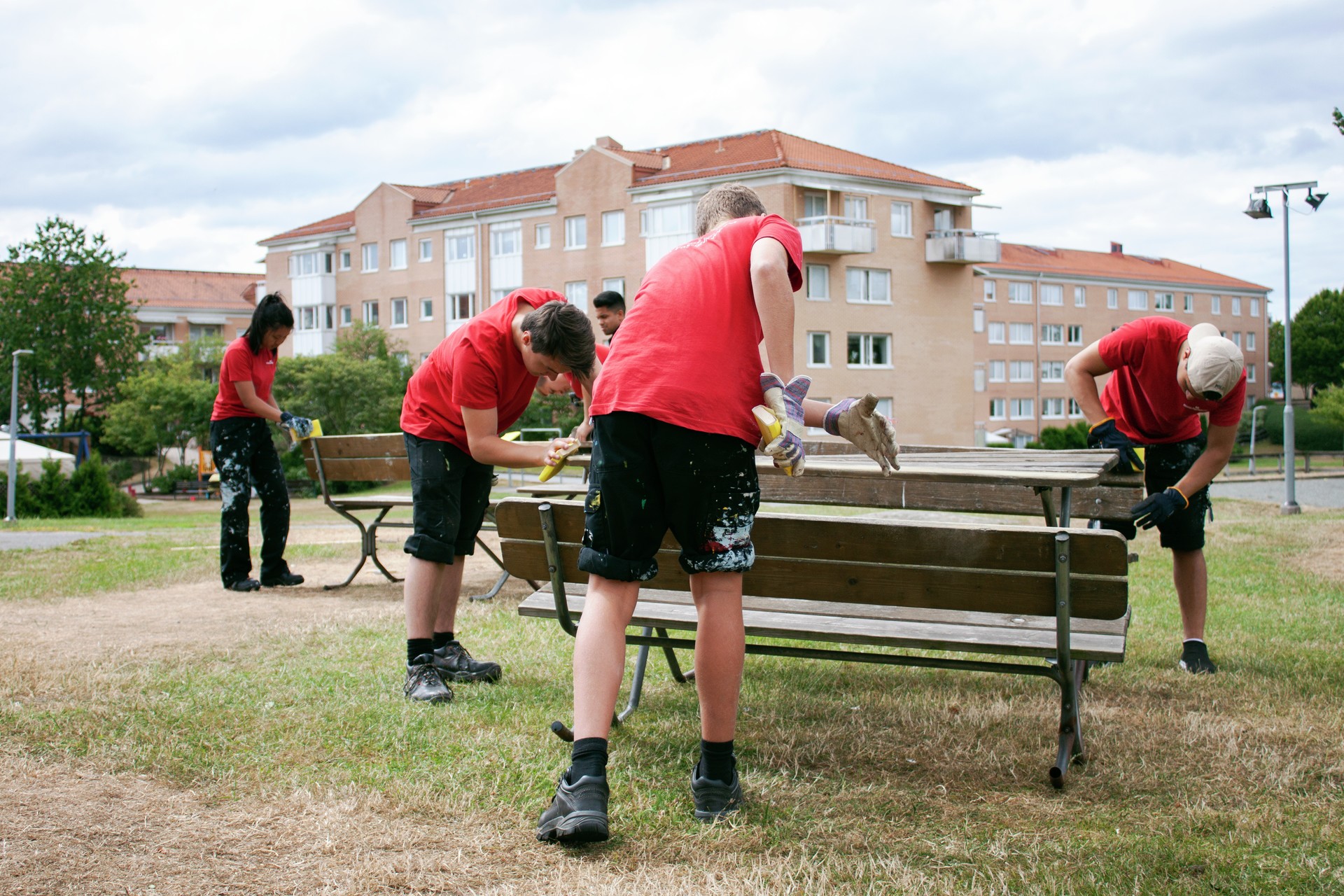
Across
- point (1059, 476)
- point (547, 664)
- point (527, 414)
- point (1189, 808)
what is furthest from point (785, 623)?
point (527, 414)

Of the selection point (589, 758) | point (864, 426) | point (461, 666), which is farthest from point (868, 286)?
point (589, 758)

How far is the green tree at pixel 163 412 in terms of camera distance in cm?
5178

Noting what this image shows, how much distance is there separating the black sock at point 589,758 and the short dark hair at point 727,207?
1.43m

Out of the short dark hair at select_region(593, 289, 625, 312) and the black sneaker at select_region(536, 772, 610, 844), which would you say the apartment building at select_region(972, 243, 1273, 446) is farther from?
the black sneaker at select_region(536, 772, 610, 844)

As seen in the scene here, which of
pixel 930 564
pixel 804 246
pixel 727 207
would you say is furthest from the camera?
pixel 804 246

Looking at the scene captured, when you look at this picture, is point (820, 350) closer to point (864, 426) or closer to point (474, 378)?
point (474, 378)

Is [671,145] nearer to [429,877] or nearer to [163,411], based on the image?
[163,411]

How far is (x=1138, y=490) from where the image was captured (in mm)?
4652

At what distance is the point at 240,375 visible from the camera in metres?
7.01

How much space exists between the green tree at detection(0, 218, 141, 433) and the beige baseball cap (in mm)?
62469

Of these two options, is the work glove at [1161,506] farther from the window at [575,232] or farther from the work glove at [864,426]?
the window at [575,232]

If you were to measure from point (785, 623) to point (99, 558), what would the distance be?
7322mm

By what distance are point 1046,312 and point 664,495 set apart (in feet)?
263

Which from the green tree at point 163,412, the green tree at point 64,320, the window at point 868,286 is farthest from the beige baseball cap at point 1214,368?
the green tree at point 64,320
